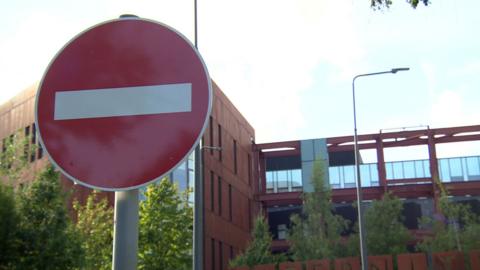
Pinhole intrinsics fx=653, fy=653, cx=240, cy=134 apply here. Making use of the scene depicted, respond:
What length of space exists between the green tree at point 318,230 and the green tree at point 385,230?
1746mm

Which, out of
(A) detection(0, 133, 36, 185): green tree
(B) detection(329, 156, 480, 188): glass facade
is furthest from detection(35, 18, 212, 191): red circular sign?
(B) detection(329, 156, 480, 188): glass facade

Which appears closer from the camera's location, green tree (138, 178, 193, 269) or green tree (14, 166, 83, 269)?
green tree (14, 166, 83, 269)

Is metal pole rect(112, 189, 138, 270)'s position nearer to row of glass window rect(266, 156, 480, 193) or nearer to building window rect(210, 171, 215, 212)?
building window rect(210, 171, 215, 212)

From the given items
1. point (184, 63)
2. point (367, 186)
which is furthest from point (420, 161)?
point (184, 63)

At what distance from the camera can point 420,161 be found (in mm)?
58812

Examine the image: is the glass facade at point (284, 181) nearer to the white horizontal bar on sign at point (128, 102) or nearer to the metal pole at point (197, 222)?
the metal pole at point (197, 222)

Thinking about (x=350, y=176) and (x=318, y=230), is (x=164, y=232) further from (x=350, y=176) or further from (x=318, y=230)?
(x=350, y=176)

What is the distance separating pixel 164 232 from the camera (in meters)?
29.0

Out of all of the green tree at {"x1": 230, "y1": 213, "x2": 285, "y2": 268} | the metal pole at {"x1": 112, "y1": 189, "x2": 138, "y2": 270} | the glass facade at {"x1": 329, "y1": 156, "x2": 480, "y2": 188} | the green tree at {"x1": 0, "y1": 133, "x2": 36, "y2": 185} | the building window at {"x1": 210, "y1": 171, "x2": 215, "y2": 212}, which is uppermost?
the glass facade at {"x1": 329, "y1": 156, "x2": 480, "y2": 188}

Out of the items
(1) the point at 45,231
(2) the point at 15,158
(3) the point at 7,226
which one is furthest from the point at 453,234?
(3) the point at 7,226

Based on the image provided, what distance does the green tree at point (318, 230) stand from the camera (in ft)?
125

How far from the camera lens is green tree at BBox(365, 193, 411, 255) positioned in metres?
38.8

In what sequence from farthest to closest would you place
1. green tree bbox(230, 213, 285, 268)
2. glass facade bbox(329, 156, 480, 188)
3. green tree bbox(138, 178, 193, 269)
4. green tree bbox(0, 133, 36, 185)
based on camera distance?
glass facade bbox(329, 156, 480, 188) → green tree bbox(230, 213, 285, 268) → green tree bbox(138, 178, 193, 269) → green tree bbox(0, 133, 36, 185)

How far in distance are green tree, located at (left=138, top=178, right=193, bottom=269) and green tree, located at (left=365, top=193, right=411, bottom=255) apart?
13.4 metres
